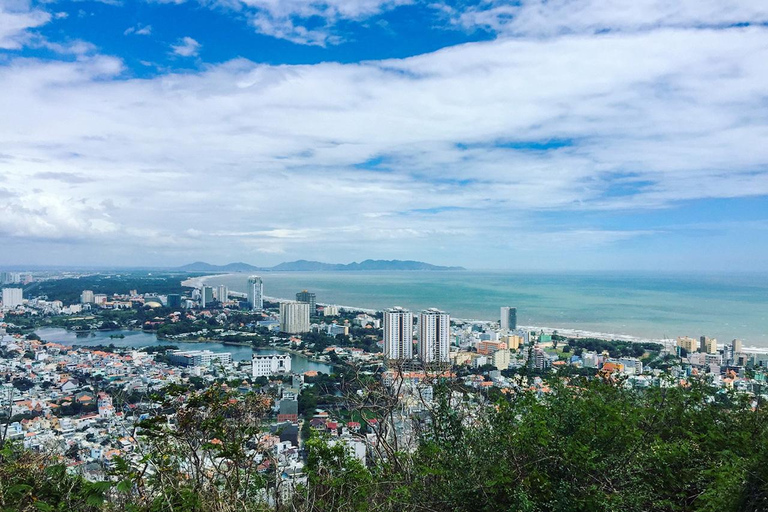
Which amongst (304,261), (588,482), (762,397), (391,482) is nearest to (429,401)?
(391,482)

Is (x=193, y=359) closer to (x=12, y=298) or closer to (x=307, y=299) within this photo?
(x=307, y=299)

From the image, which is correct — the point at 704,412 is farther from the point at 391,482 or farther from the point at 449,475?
the point at 391,482

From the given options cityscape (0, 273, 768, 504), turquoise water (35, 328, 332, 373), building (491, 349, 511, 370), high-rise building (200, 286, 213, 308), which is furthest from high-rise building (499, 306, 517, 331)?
high-rise building (200, 286, 213, 308)

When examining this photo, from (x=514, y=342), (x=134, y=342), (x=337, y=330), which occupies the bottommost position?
(x=134, y=342)

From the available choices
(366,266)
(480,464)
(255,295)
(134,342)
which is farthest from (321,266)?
(480,464)

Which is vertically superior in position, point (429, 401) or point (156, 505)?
point (429, 401)

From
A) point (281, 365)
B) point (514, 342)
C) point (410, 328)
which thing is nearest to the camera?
point (410, 328)

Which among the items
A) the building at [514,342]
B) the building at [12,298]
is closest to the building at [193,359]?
the building at [514,342]
